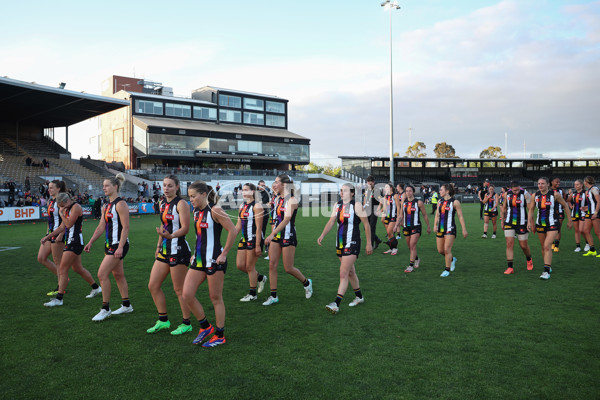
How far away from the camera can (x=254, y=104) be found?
63.7 meters

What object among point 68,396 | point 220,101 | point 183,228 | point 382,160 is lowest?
point 68,396

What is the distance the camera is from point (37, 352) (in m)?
5.00

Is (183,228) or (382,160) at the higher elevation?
(382,160)

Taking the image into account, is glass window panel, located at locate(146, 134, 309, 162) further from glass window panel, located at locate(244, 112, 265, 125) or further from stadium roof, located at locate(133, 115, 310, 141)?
glass window panel, located at locate(244, 112, 265, 125)

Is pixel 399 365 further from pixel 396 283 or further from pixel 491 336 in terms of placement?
pixel 396 283

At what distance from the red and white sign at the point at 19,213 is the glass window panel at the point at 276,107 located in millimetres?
44669

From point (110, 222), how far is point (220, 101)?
56.8 m

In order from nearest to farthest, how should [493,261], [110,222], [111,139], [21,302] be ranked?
[110,222], [21,302], [493,261], [111,139]

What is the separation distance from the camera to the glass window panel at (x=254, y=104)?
6288cm

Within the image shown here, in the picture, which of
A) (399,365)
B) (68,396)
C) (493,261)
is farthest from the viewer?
(493,261)

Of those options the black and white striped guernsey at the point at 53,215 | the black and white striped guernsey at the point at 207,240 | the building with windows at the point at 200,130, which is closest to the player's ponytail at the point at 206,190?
the black and white striped guernsey at the point at 207,240

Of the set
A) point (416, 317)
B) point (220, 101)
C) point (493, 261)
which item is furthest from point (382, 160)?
point (416, 317)

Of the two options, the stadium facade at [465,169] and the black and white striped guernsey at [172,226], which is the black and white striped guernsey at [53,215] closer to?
the black and white striped guernsey at [172,226]

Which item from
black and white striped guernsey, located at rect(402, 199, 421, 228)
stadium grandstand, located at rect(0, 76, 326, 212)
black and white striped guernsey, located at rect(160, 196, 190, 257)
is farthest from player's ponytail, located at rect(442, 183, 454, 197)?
stadium grandstand, located at rect(0, 76, 326, 212)
